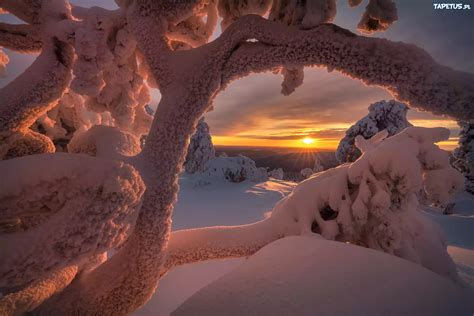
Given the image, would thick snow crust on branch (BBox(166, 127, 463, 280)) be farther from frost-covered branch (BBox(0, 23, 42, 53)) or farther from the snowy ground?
frost-covered branch (BBox(0, 23, 42, 53))

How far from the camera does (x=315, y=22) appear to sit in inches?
53.0

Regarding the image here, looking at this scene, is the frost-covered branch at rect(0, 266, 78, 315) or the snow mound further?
the frost-covered branch at rect(0, 266, 78, 315)

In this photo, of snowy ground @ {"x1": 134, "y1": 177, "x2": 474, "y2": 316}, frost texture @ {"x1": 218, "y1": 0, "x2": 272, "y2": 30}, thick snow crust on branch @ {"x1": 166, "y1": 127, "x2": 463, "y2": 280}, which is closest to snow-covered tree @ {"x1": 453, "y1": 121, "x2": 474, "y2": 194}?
snowy ground @ {"x1": 134, "y1": 177, "x2": 474, "y2": 316}

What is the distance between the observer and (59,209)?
1.26 m

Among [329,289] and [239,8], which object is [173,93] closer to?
[239,8]

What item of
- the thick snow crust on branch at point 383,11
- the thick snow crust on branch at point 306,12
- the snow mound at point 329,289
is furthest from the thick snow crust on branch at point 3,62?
the thick snow crust on branch at point 383,11

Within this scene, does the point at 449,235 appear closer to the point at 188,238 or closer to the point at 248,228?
the point at 248,228

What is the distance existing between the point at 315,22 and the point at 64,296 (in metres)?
2.65

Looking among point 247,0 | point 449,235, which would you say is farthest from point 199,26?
point 449,235

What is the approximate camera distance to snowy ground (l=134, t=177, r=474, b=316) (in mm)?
3340

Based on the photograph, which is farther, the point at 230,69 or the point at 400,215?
the point at 400,215

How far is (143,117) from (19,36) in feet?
3.52

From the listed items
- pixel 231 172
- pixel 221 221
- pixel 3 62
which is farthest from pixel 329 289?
pixel 231 172

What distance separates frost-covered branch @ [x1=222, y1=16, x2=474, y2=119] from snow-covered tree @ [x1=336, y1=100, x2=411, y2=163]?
14.0m
